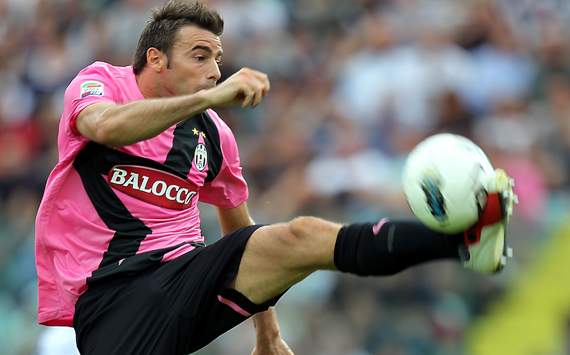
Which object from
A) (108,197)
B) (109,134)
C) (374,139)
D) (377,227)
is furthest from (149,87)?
(374,139)

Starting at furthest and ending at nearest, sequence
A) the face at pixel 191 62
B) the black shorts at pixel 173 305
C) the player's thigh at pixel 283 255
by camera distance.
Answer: the face at pixel 191 62 < the black shorts at pixel 173 305 < the player's thigh at pixel 283 255

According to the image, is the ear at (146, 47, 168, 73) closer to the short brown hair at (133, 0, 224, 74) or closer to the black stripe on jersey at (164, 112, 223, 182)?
the short brown hair at (133, 0, 224, 74)

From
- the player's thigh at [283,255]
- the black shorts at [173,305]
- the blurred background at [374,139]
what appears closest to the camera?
the player's thigh at [283,255]

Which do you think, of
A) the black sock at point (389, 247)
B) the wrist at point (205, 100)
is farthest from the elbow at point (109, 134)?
the black sock at point (389, 247)

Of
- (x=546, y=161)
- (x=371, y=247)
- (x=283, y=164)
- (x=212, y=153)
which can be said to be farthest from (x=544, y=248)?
(x=371, y=247)

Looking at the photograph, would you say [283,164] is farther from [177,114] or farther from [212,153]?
[177,114]

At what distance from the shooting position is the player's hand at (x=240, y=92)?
4.62 m

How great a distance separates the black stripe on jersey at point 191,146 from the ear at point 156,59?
0.30 meters

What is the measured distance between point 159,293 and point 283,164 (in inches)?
195

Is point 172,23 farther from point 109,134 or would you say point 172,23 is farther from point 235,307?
point 235,307

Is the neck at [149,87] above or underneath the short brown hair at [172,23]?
underneath

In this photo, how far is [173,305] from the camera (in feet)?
16.9

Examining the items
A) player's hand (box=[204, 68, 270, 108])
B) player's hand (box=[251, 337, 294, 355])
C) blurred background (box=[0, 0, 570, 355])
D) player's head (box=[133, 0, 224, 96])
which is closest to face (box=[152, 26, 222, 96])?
player's head (box=[133, 0, 224, 96])

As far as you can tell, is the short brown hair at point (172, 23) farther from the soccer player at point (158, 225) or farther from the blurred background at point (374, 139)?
the blurred background at point (374, 139)
